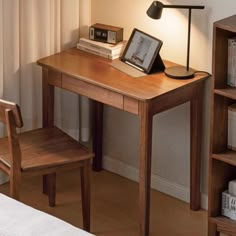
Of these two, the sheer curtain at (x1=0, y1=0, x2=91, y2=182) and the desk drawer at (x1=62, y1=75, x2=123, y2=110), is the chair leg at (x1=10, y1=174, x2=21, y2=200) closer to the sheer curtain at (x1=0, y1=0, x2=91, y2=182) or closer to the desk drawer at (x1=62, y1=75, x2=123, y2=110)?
the desk drawer at (x1=62, y1=75, x2=123, y2=110)

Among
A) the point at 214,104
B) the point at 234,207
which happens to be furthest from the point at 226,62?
the point at 234,207

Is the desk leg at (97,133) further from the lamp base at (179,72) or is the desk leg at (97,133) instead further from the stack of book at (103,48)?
the lamp base at (179,72)

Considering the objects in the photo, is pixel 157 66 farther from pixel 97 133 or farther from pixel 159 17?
pixel 97 133

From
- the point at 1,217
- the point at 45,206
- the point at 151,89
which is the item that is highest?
the point at 151,89

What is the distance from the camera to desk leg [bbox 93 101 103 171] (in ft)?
13.8

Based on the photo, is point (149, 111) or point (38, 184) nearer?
point (149, 111)

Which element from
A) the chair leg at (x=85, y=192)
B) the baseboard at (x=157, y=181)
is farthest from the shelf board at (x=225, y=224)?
the chair leg at (x=85, y=192)

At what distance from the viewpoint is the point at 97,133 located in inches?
167

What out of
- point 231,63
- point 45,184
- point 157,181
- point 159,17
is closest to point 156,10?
point 159,17

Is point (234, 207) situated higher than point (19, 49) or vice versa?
point (19, 49)

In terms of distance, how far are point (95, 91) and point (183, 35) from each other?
517 mm

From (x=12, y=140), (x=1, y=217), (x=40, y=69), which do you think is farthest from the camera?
(x=40, y=69)

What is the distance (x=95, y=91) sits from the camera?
11.8 feet

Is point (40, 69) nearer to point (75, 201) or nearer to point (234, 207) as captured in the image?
point (75, 201)
